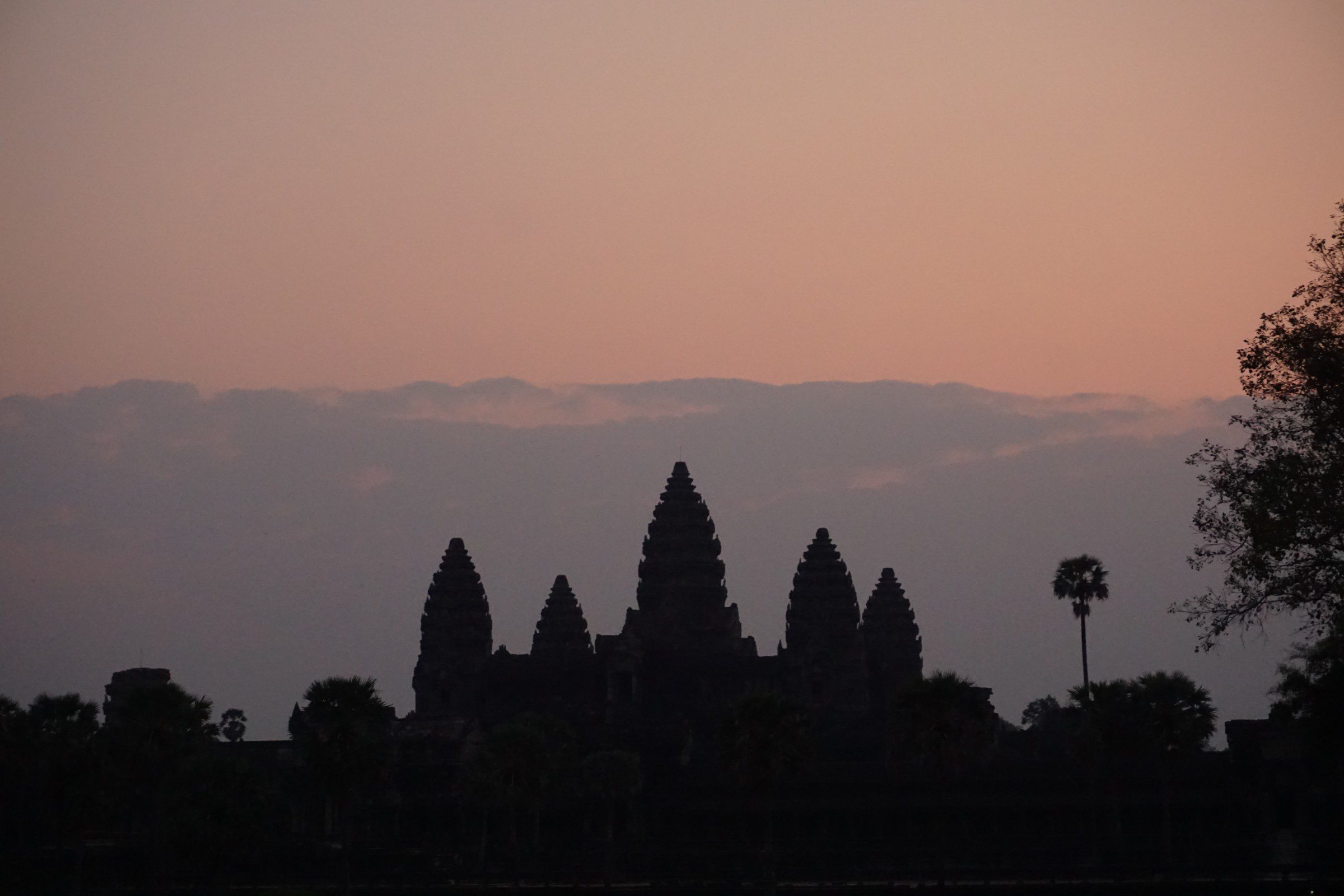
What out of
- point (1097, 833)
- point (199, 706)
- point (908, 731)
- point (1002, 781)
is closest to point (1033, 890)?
point (908, 731)

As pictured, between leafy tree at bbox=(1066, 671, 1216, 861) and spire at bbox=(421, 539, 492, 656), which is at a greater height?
spire at bbox=(421, 539, 492, 656)

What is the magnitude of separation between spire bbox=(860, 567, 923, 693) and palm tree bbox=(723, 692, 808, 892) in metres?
68.8

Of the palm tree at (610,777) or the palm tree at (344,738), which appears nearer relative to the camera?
the palm tree at (344,738)

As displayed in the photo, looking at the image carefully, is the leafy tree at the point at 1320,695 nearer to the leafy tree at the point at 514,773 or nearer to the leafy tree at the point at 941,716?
the leafy tree at the point at 941,716

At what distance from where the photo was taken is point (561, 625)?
447ft

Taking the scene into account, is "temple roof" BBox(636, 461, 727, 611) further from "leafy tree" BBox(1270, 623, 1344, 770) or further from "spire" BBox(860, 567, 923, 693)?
"leafy tree" BBox(1270, 623, 1344, 770)

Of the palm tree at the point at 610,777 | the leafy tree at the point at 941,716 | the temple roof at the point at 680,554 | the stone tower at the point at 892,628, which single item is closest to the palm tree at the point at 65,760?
the palm tree at the point at 610,777

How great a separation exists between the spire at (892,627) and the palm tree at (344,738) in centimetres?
7438

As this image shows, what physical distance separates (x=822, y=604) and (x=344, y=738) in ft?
210

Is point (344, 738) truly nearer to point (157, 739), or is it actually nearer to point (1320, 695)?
point (157, 739)

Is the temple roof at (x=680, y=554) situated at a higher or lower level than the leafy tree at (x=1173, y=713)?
higher

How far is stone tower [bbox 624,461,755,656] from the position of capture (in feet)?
384

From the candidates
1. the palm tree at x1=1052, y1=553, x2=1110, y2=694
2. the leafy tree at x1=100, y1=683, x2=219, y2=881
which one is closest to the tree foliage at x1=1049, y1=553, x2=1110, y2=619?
the palm tree at x1=1052, y1=553, x2=1110, y2=694

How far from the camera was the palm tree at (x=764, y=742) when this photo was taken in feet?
210
